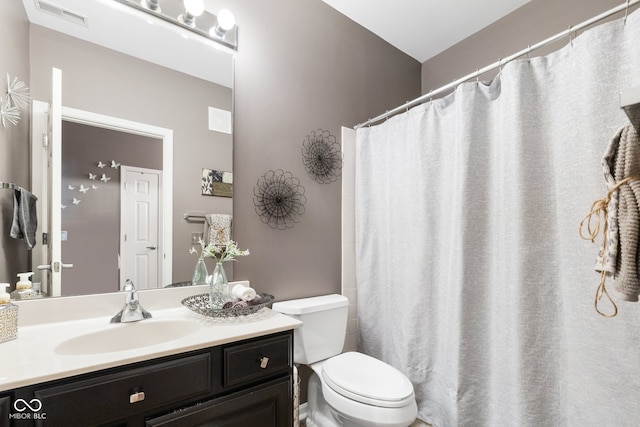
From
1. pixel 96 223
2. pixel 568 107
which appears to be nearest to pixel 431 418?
pixel 568 107

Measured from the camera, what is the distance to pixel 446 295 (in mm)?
1587

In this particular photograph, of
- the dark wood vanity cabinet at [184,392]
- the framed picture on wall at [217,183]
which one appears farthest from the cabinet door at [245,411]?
the framed picture on wall at [217,183]

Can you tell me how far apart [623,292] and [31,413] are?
4.51ft

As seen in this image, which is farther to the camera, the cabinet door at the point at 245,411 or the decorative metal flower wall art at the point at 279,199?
the decorative metal flower wall art at the point at 279,199

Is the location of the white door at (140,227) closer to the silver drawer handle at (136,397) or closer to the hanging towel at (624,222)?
the silver drawer handle at (136,397)

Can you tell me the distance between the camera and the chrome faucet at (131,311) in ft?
4.00

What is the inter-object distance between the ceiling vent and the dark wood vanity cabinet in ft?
4.43

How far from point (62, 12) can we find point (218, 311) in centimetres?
136

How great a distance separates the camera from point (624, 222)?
61cm

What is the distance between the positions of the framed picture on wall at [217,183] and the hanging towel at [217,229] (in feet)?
0.38

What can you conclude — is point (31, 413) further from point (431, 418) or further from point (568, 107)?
point (568, 107)

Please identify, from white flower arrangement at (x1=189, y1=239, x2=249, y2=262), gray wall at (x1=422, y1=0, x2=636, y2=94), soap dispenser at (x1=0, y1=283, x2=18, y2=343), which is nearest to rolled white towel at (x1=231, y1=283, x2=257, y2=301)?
white flower arrangement at (x1=189, y1=239, x2=249, y2=262)

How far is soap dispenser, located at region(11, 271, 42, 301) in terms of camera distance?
115cm

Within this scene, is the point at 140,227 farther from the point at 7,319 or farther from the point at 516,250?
the point at 516,250
